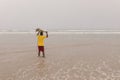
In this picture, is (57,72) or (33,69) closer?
(57,72)

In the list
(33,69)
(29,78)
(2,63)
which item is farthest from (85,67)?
(2,63)

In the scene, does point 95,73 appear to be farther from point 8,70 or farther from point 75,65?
point 8,70

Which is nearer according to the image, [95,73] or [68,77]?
[68,77]

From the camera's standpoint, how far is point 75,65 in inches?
445

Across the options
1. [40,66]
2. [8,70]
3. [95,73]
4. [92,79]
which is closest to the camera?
[92,79]

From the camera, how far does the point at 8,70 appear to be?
401 inches

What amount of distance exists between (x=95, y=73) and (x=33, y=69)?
2845 mm

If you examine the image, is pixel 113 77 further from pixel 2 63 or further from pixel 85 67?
pixel 2 63

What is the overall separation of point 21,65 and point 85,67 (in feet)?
10.5

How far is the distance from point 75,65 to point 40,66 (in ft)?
5.69

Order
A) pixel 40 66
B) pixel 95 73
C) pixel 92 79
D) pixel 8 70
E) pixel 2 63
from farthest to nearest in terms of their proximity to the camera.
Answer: pixel 2 63, pixel 40 66, pixel 8 70, pixel 95 73, pixel 92 79

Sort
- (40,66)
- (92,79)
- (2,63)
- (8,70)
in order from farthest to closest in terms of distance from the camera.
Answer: (2,63) < (40,66) < (8,70) < (92,79)

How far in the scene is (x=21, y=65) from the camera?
1140 cm

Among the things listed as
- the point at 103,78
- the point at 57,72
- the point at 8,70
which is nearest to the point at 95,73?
the point at 103,78
